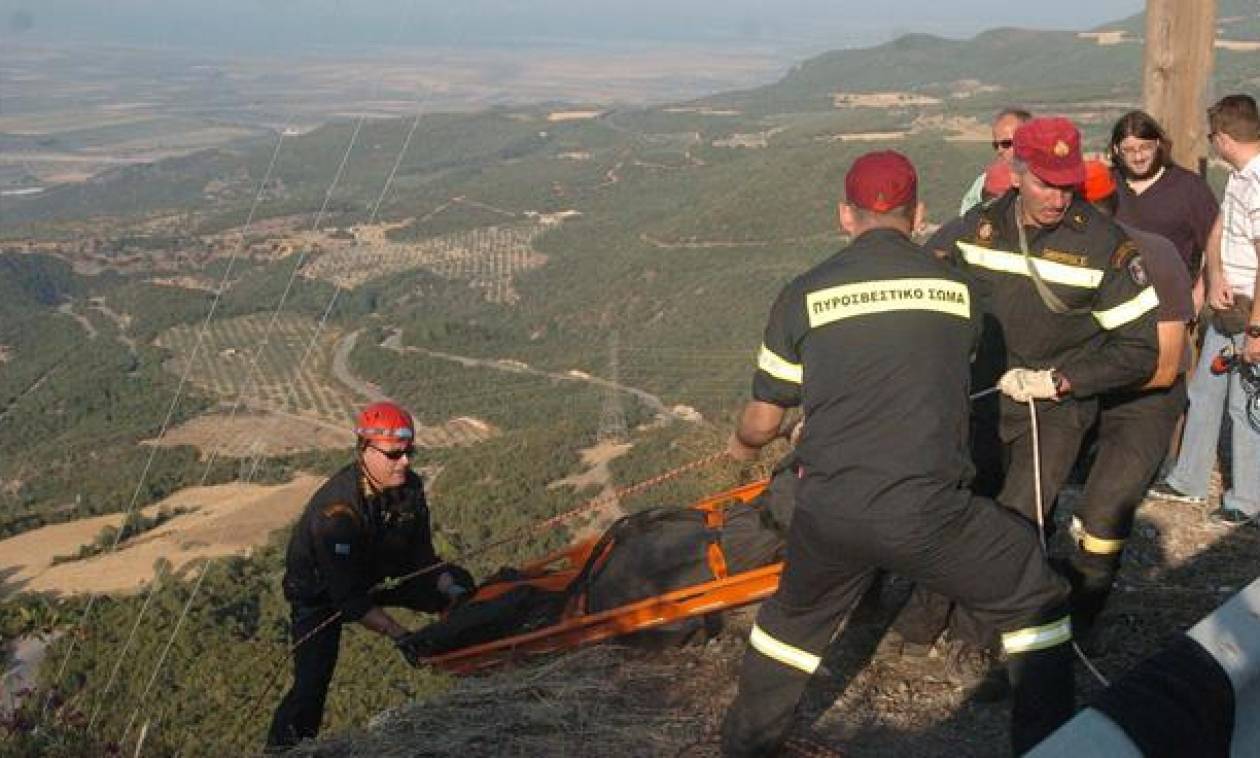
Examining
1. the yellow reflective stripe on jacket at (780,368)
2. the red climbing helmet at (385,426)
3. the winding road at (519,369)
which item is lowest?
the winding road at (519,369)

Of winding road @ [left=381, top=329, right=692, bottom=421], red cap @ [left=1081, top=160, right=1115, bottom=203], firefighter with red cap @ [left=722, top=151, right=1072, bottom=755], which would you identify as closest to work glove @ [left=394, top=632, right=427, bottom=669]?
firefighter with red cap @ [left=722, top=151, right=1072, bottom=755]

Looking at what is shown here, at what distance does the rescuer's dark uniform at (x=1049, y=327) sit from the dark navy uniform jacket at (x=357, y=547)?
217 cm

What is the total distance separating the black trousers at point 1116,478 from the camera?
420 centimetres

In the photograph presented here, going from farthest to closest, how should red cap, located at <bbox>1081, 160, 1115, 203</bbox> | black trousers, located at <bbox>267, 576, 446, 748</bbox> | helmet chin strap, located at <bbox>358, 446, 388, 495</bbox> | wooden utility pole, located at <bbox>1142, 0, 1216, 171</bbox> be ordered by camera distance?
wooden utility pole, located at <bbox>1142, 0, 1216, 171</bbox> < black trousers, located at <bbox>267, 576, 446, 748</bbox> < helmet chin strap, located at <bbox>358, 446, 388, 495</bbox> < red cap, located at <bbox>1081, 160, 1115, 203</bbox>

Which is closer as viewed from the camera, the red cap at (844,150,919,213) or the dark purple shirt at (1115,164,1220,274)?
the red cap at (844,150,919,213)

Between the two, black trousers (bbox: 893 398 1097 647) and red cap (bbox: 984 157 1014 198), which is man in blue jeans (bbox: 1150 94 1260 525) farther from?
black trousers (bbox: 893 398 1097 647)

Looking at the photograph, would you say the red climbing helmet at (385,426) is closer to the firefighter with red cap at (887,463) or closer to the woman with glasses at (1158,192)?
the firefighter with red cap at (887,463)

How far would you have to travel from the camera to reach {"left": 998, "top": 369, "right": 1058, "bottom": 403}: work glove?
382 centimetres

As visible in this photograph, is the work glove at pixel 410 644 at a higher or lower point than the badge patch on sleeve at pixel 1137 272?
lower

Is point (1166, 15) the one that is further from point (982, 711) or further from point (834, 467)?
point (834, 467)

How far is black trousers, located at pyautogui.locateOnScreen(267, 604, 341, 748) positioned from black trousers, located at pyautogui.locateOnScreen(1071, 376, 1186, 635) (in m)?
2.76

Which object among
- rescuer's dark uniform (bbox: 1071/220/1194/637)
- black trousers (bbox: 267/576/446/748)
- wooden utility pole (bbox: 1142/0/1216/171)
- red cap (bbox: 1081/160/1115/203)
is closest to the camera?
rescuer's dark uniform (bbox: 1071/220/1194/637)

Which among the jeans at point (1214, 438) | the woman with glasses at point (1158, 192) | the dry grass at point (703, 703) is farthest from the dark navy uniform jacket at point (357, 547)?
the jeans at point (1214, 438)

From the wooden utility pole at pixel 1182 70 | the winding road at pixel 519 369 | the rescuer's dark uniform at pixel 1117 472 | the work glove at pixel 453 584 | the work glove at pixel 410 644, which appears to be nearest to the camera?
the rescuer's dark uniform at pixel 1117 472
